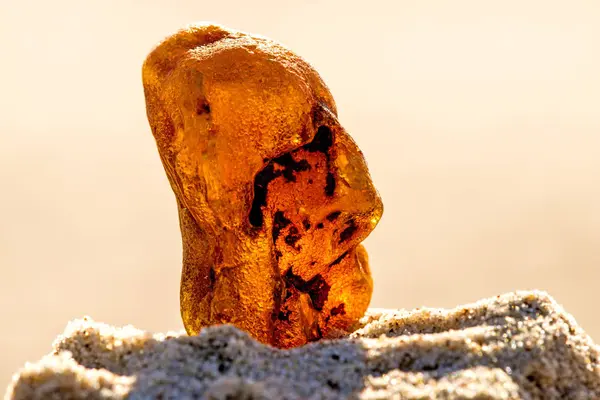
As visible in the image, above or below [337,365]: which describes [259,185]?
above

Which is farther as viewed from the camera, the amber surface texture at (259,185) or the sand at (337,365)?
the amber surface texture at (259,185)

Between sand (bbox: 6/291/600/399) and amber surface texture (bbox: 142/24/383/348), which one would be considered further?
amber surface texture (bbox: 142/24/383/348)

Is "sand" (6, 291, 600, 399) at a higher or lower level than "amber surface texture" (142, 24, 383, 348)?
lower

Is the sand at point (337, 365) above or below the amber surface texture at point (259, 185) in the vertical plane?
below

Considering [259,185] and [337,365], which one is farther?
[259,185]

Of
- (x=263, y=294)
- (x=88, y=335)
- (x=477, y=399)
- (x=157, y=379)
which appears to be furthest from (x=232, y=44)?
(x=477, y=399)
